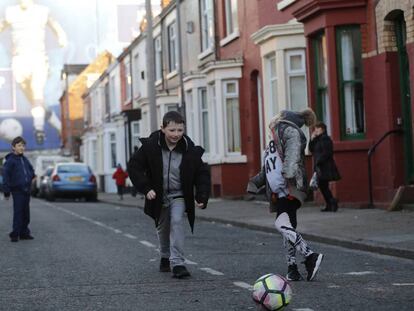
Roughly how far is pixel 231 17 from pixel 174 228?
780 inches

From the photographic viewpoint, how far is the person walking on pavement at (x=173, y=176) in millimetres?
9562

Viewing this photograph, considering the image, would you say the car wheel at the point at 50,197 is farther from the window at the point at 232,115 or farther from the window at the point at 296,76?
the window at the point at 296,76

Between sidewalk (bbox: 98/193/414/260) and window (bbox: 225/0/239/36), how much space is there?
7.99 metres

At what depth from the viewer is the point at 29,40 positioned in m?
75.3

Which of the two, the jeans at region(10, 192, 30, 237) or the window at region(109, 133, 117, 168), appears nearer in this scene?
the jeans at region(10, 192, 30, 237)

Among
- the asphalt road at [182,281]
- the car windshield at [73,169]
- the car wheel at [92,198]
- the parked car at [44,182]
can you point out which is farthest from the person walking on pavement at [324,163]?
the parked car at [44,182]

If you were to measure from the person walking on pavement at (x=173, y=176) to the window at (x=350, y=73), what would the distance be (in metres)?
10.4

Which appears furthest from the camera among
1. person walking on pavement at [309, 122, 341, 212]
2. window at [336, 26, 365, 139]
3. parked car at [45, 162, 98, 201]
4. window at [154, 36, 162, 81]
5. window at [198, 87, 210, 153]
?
window at [154, 36, 162, 81]

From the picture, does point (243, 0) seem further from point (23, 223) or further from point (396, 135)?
point (23, 223)

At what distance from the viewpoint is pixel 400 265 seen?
1048cm

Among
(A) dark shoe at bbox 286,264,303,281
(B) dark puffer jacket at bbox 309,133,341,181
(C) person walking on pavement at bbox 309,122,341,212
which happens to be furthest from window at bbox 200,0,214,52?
(A) dark shoe at bbox 286,264,303,281

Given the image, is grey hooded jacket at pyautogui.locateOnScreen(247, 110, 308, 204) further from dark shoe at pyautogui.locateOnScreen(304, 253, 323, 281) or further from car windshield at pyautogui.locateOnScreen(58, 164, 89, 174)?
car windshield at pyautogui.locateOnScreen(58, 164, 89, 174)

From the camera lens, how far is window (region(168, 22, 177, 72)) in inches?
1469

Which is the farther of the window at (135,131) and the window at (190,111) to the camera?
the window at (135,131)
